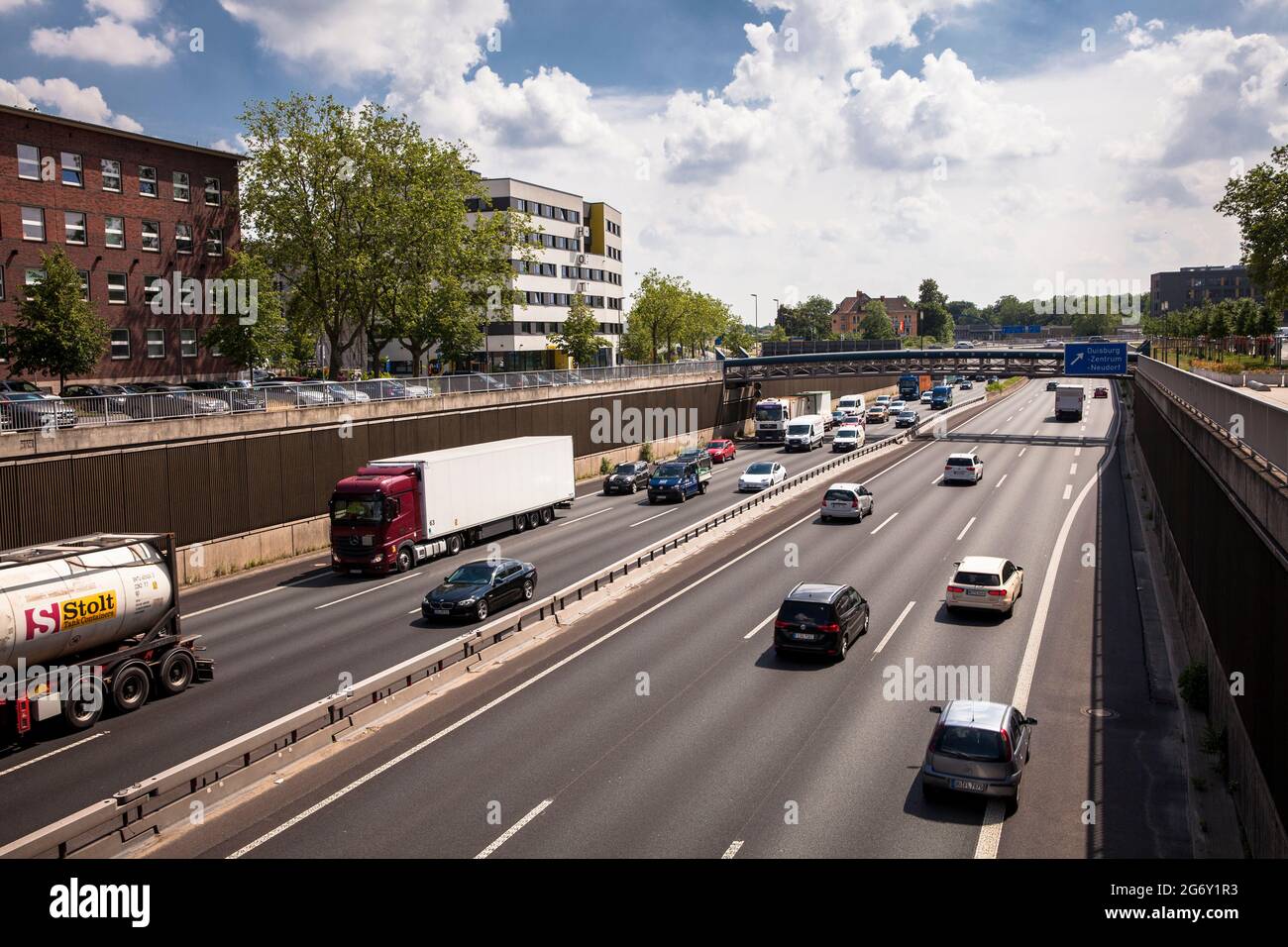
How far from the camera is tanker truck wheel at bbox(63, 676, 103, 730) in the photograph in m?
18.9

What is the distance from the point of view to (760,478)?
5006cm

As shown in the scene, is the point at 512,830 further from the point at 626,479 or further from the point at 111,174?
the point at 111,174

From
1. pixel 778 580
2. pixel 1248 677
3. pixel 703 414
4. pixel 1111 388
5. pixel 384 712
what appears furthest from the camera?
pixel 1111 388

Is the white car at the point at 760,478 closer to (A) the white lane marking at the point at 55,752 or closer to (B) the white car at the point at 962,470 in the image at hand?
(B) the white car at the point at 962,470

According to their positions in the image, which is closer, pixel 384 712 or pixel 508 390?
pixel 384 712

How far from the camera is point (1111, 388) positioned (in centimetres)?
12838

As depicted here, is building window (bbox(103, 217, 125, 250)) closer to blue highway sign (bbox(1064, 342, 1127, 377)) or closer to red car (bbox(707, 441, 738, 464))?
red car (bbox(707, 441, 738, 464))

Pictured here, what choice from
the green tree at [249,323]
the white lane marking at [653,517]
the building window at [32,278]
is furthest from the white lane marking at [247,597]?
the green tree at [249,323]

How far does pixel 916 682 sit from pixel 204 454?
25315 mm

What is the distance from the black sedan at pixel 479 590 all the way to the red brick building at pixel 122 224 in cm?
2804

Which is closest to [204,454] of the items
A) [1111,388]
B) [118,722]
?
[118,722]

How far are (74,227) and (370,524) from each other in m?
26.7

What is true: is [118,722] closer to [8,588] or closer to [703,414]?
[8,588]
